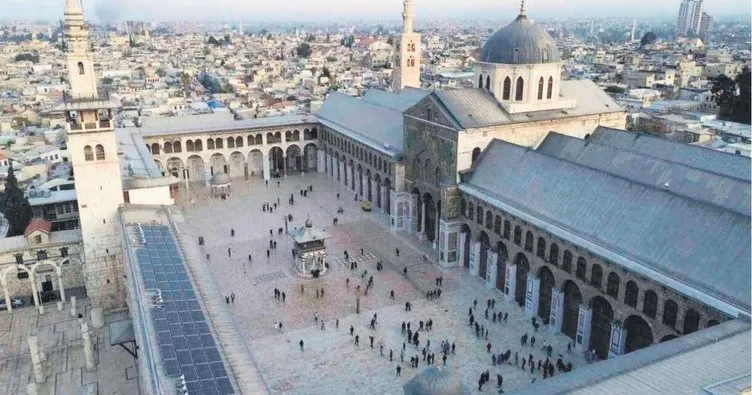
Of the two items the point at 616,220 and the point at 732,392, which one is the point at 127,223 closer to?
the point at 616,220

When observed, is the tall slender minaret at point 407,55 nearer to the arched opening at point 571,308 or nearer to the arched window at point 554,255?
the arched window at point 554,255

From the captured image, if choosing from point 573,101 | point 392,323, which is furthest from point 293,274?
point 573,101

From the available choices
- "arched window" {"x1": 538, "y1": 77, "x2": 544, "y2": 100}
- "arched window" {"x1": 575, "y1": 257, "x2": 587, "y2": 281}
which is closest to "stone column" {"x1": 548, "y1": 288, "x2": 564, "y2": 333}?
"arched window" {"x1": 575, "y1": 257, "x2": 587, "y2": 281}

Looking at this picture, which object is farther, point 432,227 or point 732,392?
point 432,227

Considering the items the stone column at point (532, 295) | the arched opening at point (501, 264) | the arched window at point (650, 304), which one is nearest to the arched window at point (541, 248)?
the stone column at point (532, 295)

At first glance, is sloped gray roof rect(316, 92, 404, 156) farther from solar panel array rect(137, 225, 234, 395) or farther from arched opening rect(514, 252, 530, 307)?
solar panel array rect(137, 225, 234, 395)
